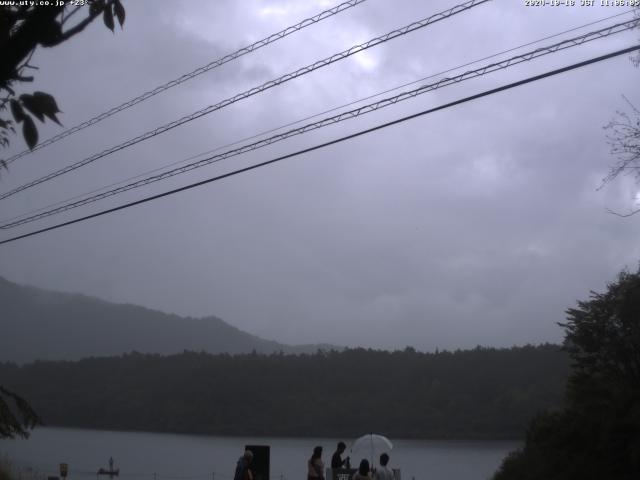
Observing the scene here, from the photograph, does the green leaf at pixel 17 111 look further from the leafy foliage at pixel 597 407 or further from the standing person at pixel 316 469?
the leafy foliage at pixel 597 407

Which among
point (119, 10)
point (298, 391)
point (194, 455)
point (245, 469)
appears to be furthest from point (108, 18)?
point (298, 391)

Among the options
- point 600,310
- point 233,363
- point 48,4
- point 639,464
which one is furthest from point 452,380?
point 48,4

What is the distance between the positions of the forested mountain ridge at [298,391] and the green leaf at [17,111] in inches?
2517

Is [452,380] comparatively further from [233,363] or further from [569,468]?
[569,468]

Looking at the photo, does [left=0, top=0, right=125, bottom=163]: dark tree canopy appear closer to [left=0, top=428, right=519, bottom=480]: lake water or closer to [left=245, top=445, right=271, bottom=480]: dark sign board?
[left=245, top=445, right=271, bottom=480]: dark sign board

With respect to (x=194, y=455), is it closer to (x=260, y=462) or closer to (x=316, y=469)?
(x=260, y=462)

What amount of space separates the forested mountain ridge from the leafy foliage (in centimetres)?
4438

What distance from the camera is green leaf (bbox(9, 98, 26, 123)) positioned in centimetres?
357

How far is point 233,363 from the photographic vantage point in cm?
10894

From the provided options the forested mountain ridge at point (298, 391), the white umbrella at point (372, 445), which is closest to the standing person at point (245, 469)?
the white umbrella at point (372, 445)

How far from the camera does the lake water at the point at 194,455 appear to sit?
47725 mm

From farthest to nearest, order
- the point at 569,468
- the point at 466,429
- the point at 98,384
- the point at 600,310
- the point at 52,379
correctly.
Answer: the point at 98,384
the point at 52,379
the point at 466,429
the point at 600,310
the point at 569,468

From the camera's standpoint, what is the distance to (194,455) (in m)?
68.3

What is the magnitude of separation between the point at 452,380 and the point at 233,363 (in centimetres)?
3777
